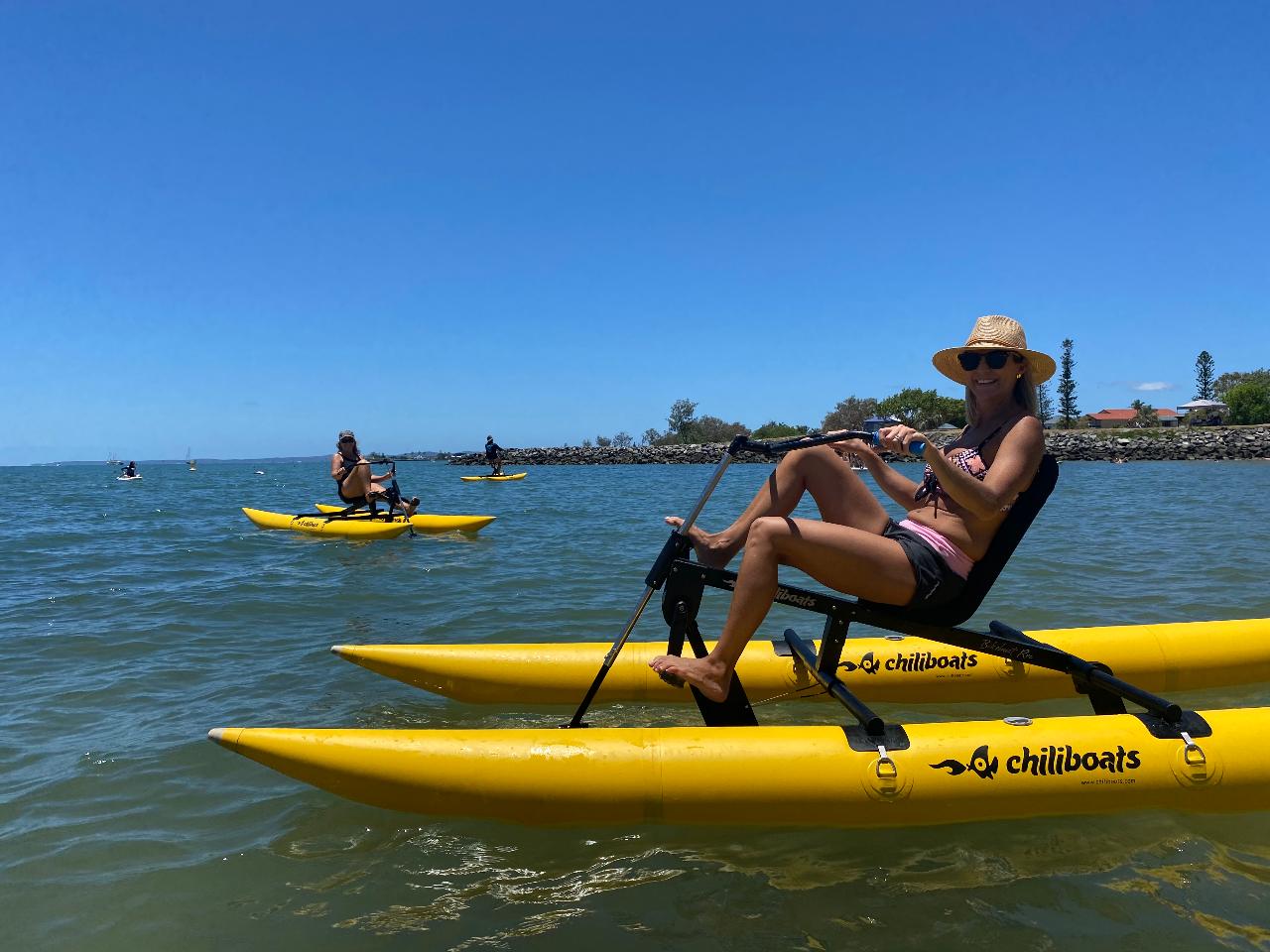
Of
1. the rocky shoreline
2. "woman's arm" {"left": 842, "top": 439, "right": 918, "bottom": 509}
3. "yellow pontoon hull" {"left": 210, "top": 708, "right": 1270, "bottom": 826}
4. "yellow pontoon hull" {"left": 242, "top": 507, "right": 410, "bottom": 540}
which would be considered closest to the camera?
"yellow pontoon hull" {"left": 210, "top": 708, "right": 1270, "bottom": 826}

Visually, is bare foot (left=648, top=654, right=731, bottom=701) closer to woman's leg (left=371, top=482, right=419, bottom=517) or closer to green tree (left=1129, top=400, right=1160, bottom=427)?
woman's leg (left=371, top=482, right=419, bottom=517)

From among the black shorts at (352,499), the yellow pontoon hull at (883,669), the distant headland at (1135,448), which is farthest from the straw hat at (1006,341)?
the distant headland at (1135,448)

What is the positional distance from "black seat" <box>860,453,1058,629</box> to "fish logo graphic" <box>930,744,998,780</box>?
2.01 ft

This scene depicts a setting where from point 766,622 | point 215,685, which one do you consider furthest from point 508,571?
point 215,685

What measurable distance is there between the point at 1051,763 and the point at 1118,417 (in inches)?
4407

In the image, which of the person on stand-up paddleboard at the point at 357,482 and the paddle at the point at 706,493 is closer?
the paddle at the point at 706,493

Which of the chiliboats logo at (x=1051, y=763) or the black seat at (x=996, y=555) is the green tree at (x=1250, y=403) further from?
the chiliboats logo at (x=1051, y=763)

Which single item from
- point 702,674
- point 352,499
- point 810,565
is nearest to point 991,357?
point 810,565

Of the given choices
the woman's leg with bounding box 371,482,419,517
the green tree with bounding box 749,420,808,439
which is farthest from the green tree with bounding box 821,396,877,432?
the woman's leg with bounding box 371,482,419,517

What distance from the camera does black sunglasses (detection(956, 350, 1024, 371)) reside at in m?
3.60

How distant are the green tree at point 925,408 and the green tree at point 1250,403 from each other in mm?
21650

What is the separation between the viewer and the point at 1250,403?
2613 inches

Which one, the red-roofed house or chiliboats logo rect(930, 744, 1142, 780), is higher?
the red-roofed house

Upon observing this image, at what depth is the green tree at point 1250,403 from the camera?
65125 mm
